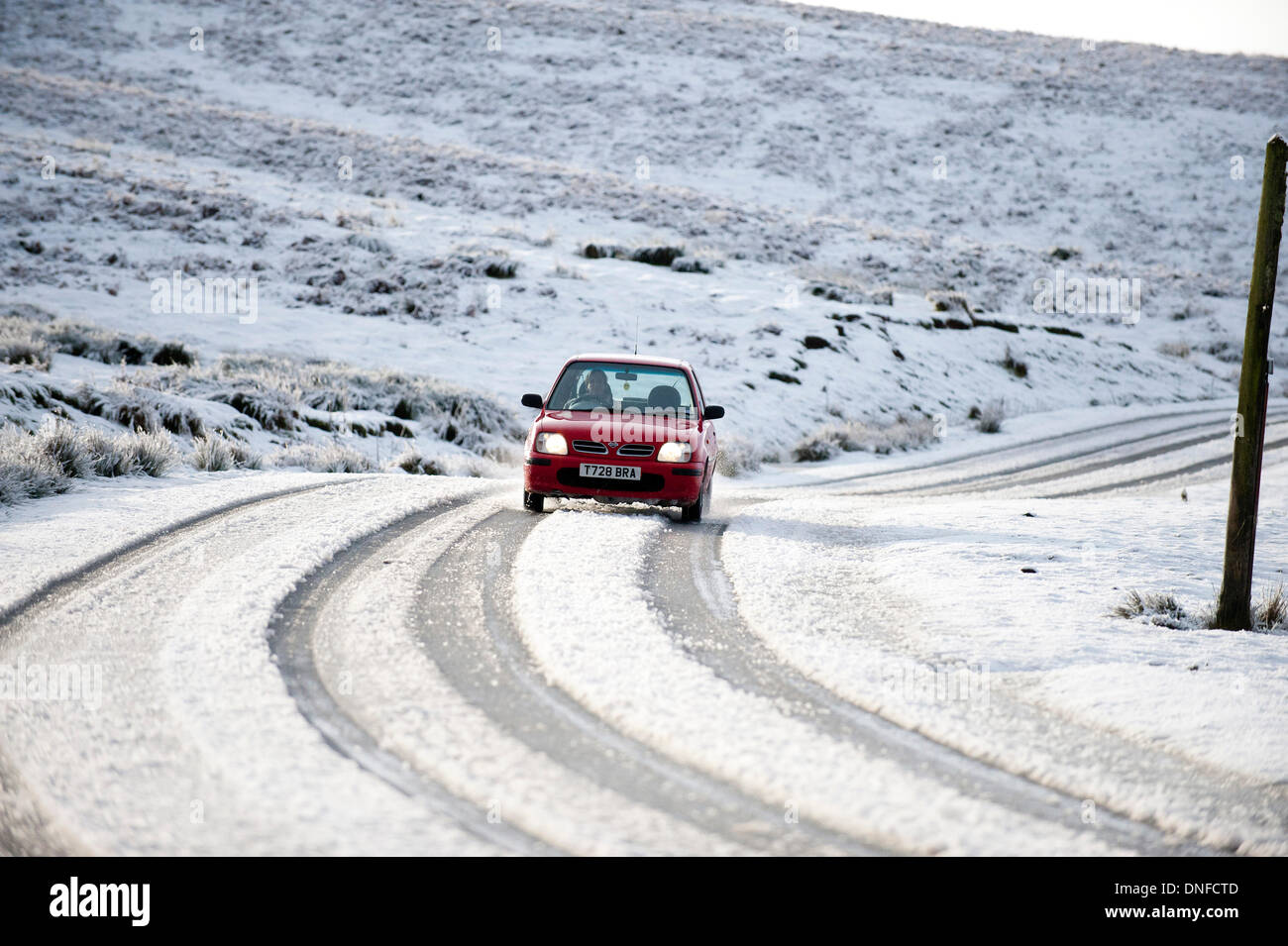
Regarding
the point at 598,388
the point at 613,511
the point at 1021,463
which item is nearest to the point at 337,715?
the point at 613,511

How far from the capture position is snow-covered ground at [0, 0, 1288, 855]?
11.1 ft

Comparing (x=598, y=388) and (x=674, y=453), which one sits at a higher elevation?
(x=598, y=388)

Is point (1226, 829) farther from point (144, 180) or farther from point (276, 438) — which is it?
point (144, 180)

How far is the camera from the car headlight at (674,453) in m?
9.03

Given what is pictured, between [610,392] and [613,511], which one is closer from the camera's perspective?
[613,511]

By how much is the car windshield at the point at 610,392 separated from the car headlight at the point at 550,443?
0.88 metres

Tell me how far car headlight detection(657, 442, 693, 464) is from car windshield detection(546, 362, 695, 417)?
93 cm

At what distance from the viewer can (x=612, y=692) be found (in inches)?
168

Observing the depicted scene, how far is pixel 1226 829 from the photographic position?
129 inches

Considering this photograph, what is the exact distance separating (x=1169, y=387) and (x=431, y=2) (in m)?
53.6

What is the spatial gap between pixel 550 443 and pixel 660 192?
32.0m

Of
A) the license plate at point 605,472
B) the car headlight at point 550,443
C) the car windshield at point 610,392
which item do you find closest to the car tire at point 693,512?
the license plate at point 605,472

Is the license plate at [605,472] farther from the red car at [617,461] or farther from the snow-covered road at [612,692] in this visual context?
the snow-covered road at [612,692]

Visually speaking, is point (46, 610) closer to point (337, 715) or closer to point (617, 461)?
point (337, 715)
